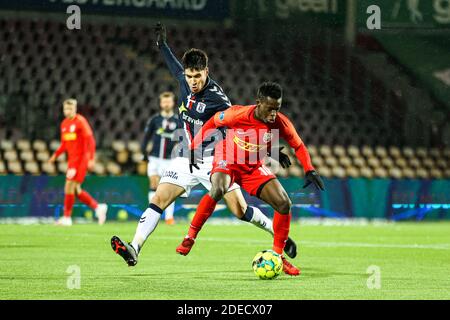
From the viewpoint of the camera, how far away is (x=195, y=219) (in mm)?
8805

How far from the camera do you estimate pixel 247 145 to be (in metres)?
8.70

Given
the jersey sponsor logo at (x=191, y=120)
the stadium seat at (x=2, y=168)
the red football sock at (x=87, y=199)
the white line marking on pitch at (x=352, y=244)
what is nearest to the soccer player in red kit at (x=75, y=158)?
the red football sock at (x=87, y=199)

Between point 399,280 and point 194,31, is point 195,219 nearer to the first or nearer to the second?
point 399,280

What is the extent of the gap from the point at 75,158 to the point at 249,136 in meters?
7.56

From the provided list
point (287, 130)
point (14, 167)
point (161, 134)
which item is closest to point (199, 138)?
point (287, 130)

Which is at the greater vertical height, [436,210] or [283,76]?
[283,76]

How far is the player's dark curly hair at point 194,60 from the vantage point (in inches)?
347

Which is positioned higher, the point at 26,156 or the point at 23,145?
the point at 23,145

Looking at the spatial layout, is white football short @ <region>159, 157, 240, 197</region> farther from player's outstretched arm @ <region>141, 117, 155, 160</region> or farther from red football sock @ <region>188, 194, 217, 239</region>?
player's outstretched arm @ <region>141, 117, 155, 160</region>

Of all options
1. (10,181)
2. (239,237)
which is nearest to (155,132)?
(10,181)

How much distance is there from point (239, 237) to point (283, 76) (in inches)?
409

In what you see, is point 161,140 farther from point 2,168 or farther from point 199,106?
point 199,106

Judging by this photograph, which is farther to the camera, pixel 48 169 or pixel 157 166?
pixel 48 169

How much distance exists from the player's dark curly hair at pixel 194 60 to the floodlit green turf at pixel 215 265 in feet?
6.07
